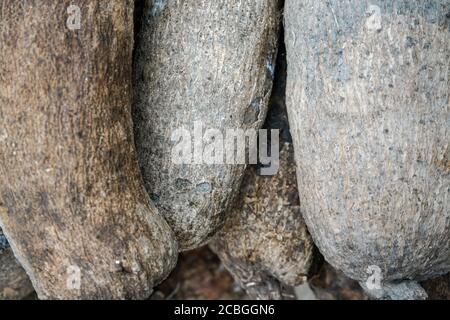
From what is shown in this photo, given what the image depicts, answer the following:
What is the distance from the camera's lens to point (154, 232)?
1.16 meters

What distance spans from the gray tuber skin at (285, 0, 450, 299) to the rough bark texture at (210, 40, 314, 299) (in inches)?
5.6

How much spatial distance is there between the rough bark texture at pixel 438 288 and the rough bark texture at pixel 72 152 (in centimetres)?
67

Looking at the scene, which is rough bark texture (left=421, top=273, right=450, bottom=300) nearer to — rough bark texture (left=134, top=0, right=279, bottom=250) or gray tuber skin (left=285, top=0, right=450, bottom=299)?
gray tuber skin (left=285, top=0, right=450, bottom=299)

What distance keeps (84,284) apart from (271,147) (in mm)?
470

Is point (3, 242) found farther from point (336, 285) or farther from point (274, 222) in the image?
point (336, 285)

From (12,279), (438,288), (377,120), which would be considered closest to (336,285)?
(438,288)

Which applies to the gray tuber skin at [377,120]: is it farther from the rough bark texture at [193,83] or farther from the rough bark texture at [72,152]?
the rough bark texture at [72,152]

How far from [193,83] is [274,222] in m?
0.36

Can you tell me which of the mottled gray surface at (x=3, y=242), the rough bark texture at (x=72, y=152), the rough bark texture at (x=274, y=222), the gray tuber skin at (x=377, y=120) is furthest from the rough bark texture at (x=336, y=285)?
the mottled gray surface at (x=3, y=242)

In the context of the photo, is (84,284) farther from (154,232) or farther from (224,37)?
(224,37)

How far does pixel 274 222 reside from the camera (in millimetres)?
1386

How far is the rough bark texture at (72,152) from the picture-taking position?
104 cm
